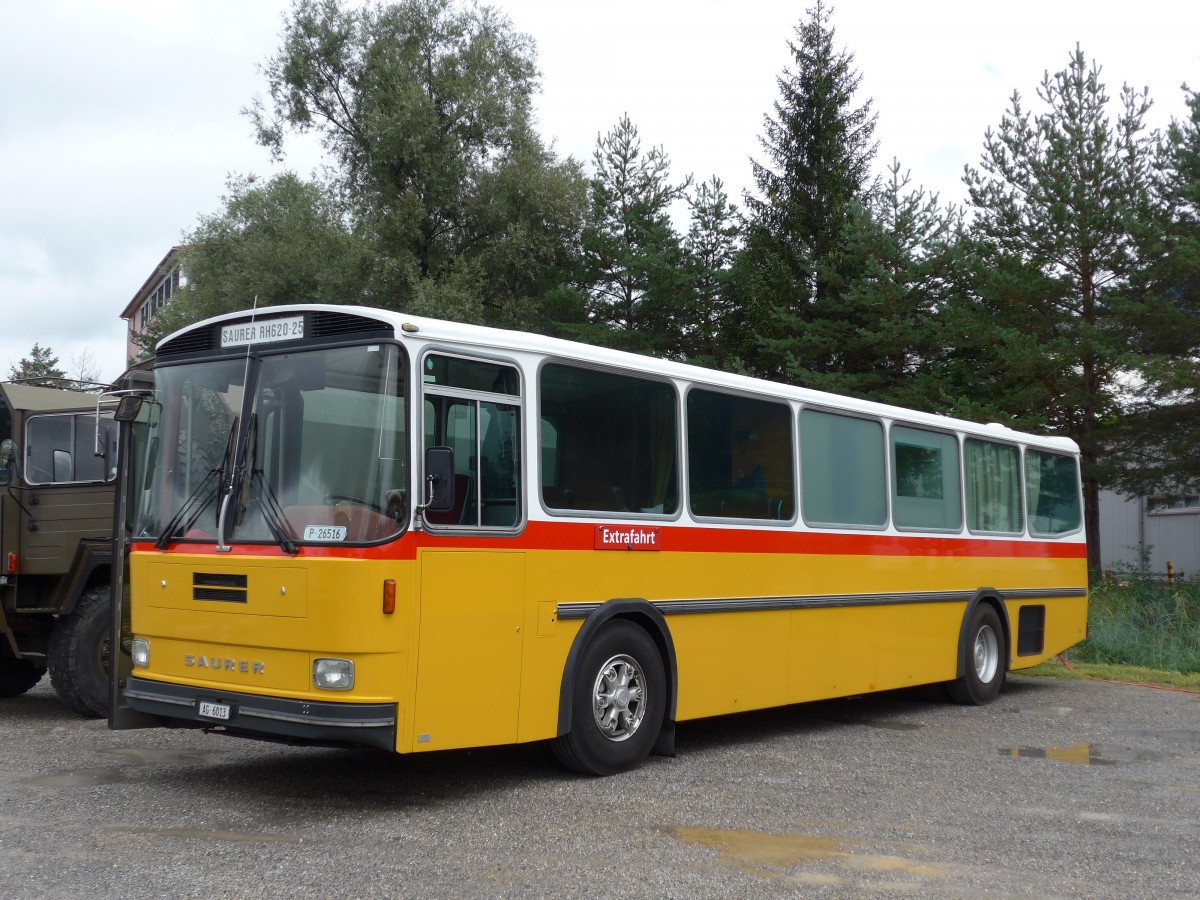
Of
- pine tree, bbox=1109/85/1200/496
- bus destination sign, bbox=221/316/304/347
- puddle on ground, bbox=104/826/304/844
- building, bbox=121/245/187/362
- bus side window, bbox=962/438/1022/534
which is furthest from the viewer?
building, bbox=121/245/187/362

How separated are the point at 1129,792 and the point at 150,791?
231 inches

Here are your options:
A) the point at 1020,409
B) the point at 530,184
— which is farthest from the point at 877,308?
the point at 530,184

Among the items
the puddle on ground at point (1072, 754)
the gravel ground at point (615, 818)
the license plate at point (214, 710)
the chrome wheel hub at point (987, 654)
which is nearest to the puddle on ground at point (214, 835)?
the gravel ground at point (615, 818)

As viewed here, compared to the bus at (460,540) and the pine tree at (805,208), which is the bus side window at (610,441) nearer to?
the bus at (460,540)

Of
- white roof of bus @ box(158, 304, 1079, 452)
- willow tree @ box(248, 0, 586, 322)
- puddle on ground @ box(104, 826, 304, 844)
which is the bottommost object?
puddle on ground @ box(104, 826, 304, 844)

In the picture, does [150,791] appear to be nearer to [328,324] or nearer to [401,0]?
[328,324]

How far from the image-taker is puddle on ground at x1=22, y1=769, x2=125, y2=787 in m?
7.39

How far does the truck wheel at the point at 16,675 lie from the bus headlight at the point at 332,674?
6.27 m

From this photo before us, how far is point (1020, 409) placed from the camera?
2520cm

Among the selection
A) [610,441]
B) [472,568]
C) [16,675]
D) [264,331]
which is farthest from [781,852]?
[16,675]

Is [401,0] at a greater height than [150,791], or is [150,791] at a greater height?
[401,0]

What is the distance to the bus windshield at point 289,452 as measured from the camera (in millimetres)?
6570

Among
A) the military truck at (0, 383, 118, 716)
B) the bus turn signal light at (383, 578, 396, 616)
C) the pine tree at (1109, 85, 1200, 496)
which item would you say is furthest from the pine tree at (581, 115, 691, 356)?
the bus turn signal light at (383, 578, 396, 616)

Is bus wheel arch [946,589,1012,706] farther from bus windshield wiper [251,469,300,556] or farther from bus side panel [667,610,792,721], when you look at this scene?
bus windshield wiper [251,469,300,556]
